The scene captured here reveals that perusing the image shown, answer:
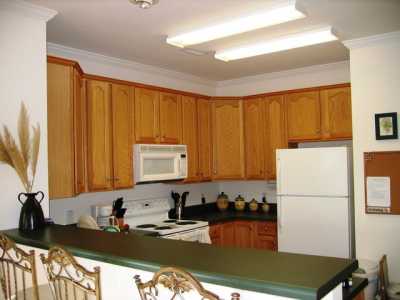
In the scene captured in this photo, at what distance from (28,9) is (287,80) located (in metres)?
3.25

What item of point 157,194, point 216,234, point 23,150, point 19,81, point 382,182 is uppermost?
point 19,81

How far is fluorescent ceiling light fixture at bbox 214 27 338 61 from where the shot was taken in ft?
10.2

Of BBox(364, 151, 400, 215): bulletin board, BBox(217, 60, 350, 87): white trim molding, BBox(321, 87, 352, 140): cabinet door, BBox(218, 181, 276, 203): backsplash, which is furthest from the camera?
BBox(218, 181, 276, 203): backsplash

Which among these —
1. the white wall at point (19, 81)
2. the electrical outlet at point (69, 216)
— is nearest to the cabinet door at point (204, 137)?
the electrical outlet at point (69, 216)

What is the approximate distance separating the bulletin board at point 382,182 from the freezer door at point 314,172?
317mm

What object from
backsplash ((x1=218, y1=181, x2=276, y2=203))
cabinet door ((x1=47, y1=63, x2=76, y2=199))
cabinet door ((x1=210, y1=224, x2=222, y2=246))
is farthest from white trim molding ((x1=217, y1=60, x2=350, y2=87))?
cabinet door ((x1=47, y1=63, x2=76, y2=199))

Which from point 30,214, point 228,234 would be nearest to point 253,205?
point 228,234

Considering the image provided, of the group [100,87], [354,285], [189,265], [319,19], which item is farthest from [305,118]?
Result: [189,265]

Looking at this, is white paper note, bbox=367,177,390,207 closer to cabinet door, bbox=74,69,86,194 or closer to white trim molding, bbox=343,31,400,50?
white trim molding, bbox=343,31,400,50

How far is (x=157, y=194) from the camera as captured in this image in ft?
15.0

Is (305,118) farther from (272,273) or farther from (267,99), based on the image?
(272,273)

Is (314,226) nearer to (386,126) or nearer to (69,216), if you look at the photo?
(386,126)

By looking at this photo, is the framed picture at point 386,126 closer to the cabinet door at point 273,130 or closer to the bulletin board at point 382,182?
the bulletin board at point 382,182

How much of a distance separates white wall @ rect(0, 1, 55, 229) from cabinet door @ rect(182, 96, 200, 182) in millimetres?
2051
